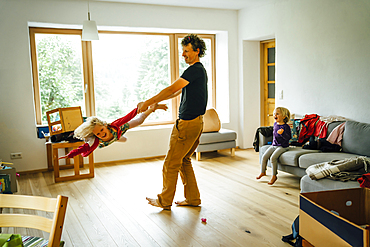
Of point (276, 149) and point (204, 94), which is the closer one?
point (204, 94)

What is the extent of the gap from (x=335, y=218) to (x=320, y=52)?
4.36m

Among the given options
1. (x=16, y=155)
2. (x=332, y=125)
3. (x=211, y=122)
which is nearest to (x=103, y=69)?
(x=16, y=155)

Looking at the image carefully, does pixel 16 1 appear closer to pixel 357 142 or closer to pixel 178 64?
pixel 178 64

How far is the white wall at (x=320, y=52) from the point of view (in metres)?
4.27

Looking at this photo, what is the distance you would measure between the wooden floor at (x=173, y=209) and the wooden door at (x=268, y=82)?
5.90 ft

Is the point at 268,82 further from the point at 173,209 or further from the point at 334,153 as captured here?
the point at 173,209

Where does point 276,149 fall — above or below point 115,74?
below

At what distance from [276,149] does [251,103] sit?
2.45 m

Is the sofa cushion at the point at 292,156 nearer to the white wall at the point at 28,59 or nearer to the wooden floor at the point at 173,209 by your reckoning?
the wooden floor at the point at 173,209

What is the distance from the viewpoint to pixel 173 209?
3.37m

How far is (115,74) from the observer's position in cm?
595

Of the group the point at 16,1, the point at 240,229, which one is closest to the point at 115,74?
the point at 16,1

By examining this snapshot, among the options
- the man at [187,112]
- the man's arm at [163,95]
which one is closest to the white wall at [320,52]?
the man at [187,112]

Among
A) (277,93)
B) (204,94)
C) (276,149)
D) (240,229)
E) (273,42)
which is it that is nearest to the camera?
(240,229)
